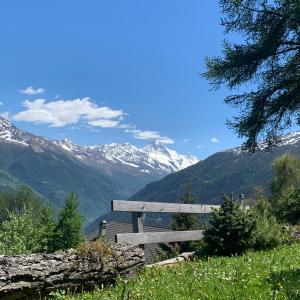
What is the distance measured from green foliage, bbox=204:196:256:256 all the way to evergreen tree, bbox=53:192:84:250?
101 feet

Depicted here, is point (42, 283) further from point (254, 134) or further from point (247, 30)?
point (247, 30)

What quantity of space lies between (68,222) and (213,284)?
139 ft

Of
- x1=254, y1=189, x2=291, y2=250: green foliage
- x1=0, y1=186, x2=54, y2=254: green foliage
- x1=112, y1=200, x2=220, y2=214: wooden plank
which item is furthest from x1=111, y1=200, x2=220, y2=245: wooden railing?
x1=0, y1=186, x2=54, y2=254: green foliage

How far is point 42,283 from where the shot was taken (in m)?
8.89

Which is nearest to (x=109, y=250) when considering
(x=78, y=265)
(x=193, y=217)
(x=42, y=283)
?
(x=78, y=265)

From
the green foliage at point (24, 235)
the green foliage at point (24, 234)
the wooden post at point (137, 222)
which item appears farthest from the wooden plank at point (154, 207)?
the green foliage at point (24, 235)

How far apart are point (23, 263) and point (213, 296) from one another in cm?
343

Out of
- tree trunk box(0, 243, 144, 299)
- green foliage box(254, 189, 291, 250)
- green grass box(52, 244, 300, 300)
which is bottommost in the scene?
green grass box(52, 244, 300, 300)

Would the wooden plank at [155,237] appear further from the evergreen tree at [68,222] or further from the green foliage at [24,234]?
the evergreen tree at [68,222]

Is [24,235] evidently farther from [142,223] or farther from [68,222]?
[142,223]

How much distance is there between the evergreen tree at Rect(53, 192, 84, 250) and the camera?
46.0 meters

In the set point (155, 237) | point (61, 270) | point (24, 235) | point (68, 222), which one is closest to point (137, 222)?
point (155, 237)

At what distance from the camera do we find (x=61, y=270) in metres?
9.24

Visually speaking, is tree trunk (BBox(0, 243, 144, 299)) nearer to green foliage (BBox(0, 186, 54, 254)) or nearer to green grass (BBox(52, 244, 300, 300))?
green grass (BBox(52, 244, 300, 300))
